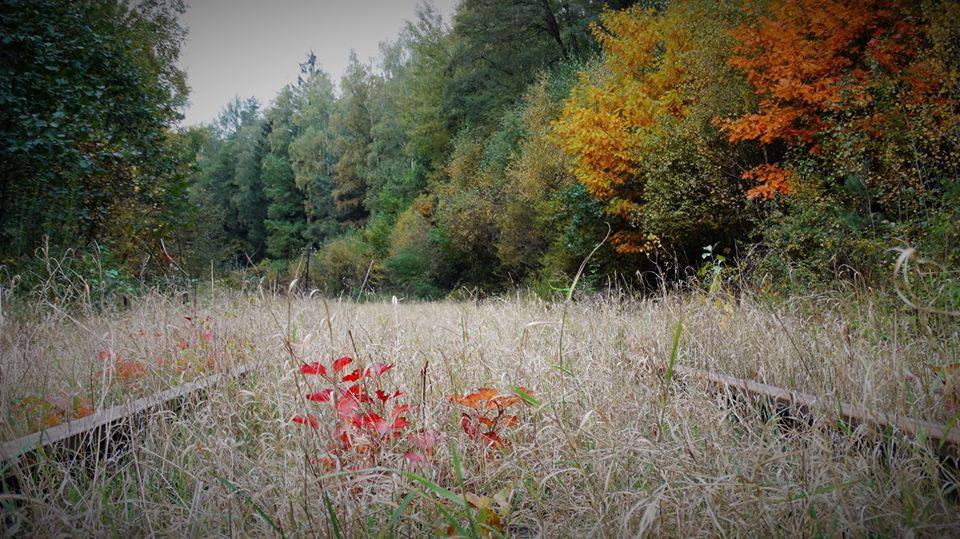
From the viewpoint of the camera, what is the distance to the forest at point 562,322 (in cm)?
144

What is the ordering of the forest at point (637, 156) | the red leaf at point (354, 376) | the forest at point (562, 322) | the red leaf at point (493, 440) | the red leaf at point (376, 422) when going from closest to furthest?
the forest at point (562, 322) < the red leaf at point (376, 422) < the red leaf at point (354, 376) < the red leaf at point (493, 440) < the forest at point (637, 156)

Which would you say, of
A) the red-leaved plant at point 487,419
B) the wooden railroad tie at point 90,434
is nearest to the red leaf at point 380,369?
the red-leaved plant at point 487,419

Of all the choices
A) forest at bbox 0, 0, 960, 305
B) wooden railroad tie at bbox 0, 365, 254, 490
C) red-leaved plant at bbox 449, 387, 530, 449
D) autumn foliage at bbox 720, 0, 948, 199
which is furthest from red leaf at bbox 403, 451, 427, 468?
autumn foliage at bbox 720, 0, 948, 199

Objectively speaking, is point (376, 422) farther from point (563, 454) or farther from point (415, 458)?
point (563, 454)

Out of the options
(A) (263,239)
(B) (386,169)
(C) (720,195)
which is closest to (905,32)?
(C) (720,195)

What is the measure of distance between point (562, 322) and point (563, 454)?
54 cm

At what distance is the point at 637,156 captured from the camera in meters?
9.50

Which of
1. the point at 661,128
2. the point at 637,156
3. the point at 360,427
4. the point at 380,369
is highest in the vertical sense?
the point at 661,128

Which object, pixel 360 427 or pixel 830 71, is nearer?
pixel 360 427

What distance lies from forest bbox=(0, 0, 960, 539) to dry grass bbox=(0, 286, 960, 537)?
0.07ft

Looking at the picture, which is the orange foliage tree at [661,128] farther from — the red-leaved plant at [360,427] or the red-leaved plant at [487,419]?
the red-leaved plant at [360,427]

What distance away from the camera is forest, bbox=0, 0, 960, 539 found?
A: 144cm

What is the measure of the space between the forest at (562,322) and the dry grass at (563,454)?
21 mm

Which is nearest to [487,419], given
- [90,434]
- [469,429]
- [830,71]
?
[469,429]
